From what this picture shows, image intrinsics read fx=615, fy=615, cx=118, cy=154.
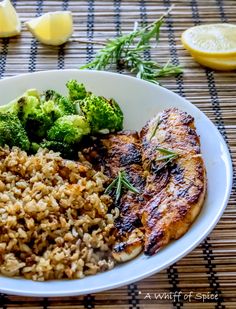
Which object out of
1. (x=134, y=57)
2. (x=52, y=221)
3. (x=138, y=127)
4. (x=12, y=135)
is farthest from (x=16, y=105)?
(x=134, y=57)

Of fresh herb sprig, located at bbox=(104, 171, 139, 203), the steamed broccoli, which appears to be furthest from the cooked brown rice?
the steamed broccoli

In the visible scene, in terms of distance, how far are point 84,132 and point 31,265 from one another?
710 millimetres

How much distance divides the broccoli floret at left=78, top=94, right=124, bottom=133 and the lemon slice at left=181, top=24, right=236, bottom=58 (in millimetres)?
816

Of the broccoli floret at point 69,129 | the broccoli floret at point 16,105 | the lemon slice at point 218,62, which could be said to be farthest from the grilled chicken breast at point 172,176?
the lemon slice at point 218,62

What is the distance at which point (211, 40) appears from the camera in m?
3.25

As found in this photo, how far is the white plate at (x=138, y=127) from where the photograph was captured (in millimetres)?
1954

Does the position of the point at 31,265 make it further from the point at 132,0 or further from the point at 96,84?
the point at 132,0

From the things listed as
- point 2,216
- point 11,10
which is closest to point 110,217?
point 2,216

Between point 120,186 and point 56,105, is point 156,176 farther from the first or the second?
point 56,105

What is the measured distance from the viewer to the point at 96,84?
9.16 feet

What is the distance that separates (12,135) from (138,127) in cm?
57

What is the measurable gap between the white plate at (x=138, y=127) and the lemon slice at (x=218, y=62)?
0.58m

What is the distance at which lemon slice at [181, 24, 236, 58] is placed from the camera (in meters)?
3.17

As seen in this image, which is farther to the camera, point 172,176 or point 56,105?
point 56,105
